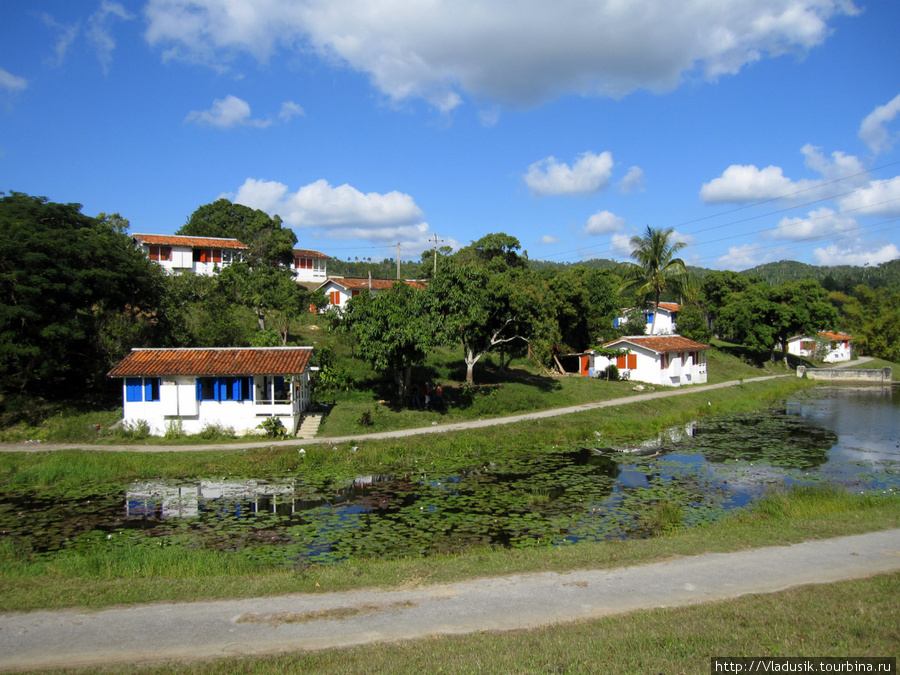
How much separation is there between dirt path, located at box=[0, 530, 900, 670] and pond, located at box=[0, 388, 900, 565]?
11.0ft

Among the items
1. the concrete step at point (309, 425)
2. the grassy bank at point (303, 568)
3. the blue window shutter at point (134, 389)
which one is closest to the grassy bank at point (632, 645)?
the grassy bank at point (303, 568)

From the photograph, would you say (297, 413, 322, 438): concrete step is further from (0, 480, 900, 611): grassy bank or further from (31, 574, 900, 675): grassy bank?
(31, 574, 900, 675): grassy bank

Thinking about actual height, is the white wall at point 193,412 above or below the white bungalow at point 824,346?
below

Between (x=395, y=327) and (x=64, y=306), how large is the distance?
14819 millimetres

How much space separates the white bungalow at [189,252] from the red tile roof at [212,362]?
24652 millimetres

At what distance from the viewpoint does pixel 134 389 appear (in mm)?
24797

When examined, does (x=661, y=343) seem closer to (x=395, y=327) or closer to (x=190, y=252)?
(x=395, y=327)

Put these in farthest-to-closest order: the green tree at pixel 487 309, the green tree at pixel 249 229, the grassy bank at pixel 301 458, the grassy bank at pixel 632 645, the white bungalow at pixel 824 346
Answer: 1. the white bungalow at pixel 824 346
2. the green tree at pixel 249 229
3. the green tree at pixel 487 309
4. the grassy bank at pixel 301 458
5. the grassy bank at pixel 632 645

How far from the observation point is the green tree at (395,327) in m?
27.1

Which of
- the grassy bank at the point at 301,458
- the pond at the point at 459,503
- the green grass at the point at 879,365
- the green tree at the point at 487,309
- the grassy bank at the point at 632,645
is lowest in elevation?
the pond at the point at 459,503

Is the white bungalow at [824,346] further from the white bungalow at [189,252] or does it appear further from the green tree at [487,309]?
the white bungalow at [189,252]

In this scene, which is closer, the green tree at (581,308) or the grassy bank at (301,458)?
the grassy bank at (301,458)

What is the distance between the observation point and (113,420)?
83.9 ft

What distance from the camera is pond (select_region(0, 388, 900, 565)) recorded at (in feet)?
45.8
